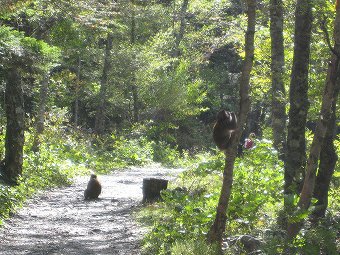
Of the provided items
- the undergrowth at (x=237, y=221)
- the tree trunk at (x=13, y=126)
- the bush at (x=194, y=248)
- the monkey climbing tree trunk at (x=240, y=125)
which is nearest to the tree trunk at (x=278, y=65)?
the undergrowth at (x=237, y=221)

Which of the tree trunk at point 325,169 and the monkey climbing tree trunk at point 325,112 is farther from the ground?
the monkey climbing tree trunk at point 325,112

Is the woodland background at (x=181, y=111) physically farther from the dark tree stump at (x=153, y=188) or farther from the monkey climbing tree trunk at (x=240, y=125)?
the dark tree stump at (x=153, y=188)

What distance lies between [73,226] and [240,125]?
5327mm

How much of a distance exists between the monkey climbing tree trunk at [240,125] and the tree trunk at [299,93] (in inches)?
27.5

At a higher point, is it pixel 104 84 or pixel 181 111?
pixel 104 84

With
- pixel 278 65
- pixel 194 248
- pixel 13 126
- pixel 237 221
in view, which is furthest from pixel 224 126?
pixel 13 126

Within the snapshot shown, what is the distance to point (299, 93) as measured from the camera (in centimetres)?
873

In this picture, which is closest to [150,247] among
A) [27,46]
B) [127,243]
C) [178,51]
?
[127,243]

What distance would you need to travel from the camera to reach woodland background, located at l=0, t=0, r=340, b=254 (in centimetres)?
855

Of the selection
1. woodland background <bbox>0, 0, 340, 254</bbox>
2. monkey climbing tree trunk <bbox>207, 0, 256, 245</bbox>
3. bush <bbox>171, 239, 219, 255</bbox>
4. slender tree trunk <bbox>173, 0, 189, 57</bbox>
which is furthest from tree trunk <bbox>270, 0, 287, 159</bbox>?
slender tree trunk <bbox>173, 0, 189, 57</bbox>

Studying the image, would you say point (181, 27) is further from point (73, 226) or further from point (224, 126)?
point (224, 126)

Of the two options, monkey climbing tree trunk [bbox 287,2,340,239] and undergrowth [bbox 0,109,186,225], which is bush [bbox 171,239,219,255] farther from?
undergrowth [bbox 0,109,186,225]

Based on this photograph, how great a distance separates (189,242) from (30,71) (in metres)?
7.12

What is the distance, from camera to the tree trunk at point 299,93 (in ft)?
28.3
